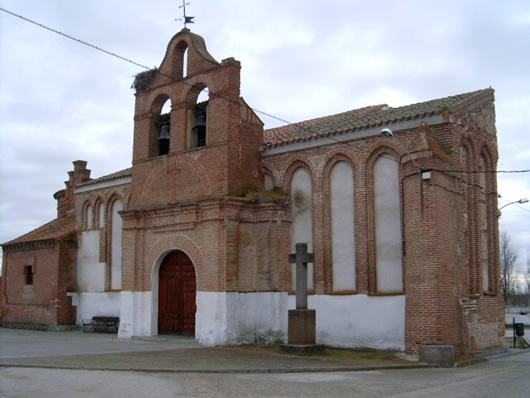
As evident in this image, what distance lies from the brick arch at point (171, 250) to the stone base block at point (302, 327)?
12.5 ft

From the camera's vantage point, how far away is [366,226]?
17609 mm

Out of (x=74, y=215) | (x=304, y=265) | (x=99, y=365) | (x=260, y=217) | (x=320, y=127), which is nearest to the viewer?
(x=99, y=365)

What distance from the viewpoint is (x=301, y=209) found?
19328 millimetres

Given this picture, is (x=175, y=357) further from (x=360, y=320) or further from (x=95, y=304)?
(x=95, y=304)

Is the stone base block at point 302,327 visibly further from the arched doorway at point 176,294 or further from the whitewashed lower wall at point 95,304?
the whitewashed lower wall at point 95,304

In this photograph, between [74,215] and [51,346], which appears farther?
[74,215]

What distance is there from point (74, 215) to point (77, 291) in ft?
14.8

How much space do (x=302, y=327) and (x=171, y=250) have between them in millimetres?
6049

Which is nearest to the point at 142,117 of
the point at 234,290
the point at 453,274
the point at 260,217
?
the point at 260,217

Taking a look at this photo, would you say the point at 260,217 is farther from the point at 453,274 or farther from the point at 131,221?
the point at 453,274

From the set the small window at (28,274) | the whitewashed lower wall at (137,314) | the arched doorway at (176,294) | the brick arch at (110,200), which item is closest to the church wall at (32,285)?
the small window at (28,274)

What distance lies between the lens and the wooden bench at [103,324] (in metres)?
24.1

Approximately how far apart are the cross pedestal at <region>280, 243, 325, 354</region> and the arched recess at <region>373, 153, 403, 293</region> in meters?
2.21

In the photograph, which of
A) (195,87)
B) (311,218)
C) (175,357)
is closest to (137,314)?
(175,357)
